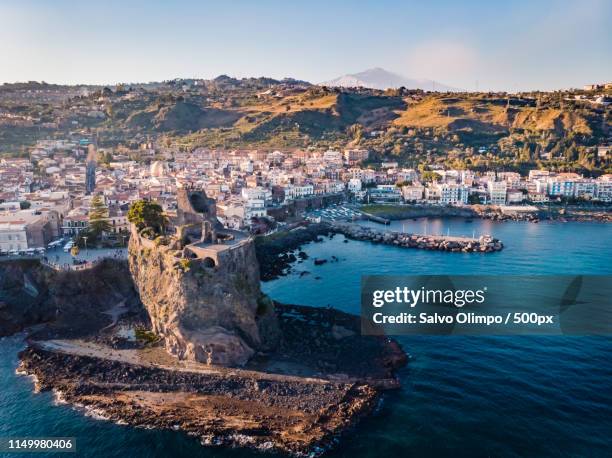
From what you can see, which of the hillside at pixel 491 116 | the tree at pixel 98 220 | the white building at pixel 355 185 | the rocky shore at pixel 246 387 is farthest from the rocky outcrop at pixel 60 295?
the hillside at pixel 491 116

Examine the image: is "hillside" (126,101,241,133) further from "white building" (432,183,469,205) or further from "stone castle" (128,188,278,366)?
"stone castle" (128,188,278,366)

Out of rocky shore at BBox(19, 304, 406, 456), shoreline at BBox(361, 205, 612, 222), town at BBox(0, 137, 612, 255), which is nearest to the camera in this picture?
rocky shore at BBox(19, 304, 406, 456)

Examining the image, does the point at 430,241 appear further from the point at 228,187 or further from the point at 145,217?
the point at 145,217

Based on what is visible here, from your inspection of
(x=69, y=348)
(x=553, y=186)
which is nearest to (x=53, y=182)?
(x=69, y=348)

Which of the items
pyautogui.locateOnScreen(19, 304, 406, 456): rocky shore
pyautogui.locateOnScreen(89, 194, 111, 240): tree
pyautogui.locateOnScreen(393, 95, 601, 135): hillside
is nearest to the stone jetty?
pyautogui.locateOnScreen(19, 304, 406, 456): rocky shore

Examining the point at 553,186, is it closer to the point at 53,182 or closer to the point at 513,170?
the point at 513,170

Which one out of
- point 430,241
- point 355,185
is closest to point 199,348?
point 430,241
